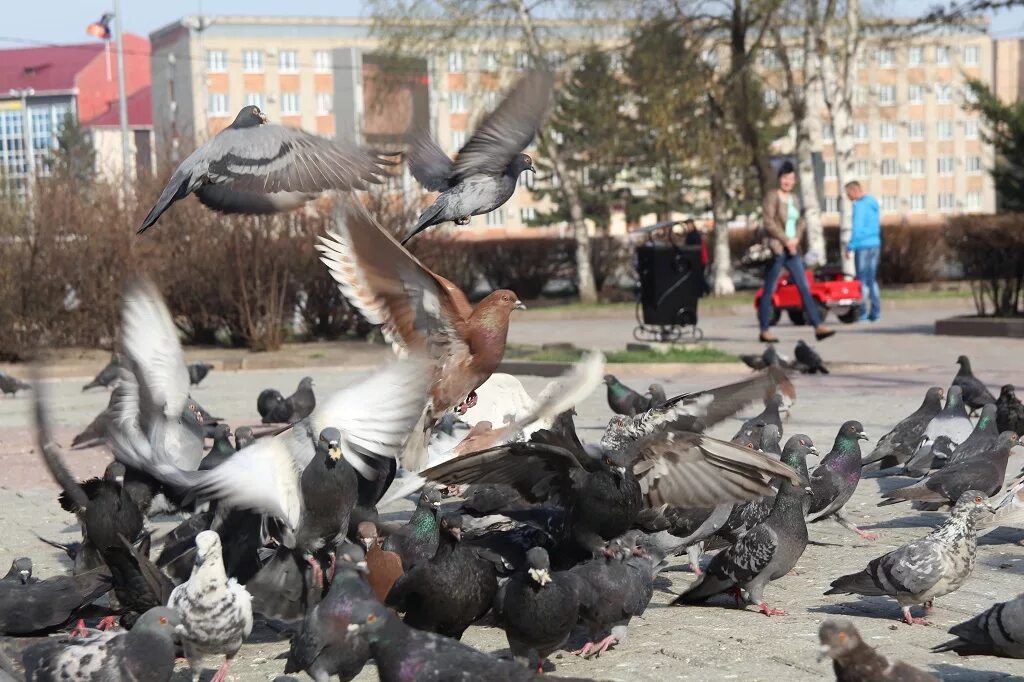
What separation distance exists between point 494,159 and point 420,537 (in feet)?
6.54

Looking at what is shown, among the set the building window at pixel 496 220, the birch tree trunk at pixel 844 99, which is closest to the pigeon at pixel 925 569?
the birch tree trunk at pixel 844 99

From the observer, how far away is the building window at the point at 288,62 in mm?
79750

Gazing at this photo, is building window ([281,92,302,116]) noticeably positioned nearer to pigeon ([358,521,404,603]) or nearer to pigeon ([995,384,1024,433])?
pigeon ([995,384,1024,433])

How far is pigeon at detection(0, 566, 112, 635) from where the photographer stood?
500 cm

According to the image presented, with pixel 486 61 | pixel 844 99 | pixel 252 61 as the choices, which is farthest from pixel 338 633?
pixel 252 61

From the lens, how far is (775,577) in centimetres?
555

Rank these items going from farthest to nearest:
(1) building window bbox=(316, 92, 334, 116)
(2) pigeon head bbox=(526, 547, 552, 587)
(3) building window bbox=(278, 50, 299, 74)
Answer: (1) building window bbox=(316, 92, 334, 116) < (3) building window bbox=(278, 50, 299, 74) < (2) pigeon head bbox=(526, 547, 552, 587)

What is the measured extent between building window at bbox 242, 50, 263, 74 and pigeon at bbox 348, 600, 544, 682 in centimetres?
7767

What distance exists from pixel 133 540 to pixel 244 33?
251 feet

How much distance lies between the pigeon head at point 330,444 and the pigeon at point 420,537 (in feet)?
1.58

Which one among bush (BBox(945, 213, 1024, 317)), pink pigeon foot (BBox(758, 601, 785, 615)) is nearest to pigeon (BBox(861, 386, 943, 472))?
pink pigeon foot (BBox(758, 601, 785, 615))

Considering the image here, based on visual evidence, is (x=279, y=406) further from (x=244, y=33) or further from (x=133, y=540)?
(x=244, y=33)

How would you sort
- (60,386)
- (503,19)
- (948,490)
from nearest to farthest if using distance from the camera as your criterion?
(948,490)
(60,386)
(503,19)

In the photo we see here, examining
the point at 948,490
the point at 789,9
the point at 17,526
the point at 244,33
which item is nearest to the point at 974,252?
the point at 789,9
